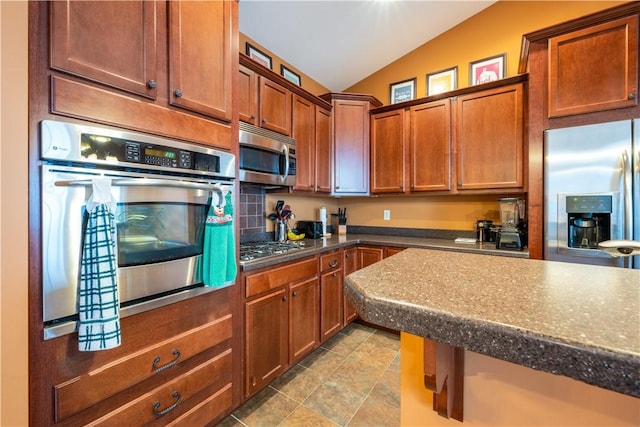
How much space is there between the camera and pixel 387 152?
2.84 meters

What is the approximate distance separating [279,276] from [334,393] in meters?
0.86

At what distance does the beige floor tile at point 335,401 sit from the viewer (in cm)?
160

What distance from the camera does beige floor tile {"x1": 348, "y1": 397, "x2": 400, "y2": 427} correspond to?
1.54 meters

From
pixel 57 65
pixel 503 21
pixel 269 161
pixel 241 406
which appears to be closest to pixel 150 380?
pixel 241 406

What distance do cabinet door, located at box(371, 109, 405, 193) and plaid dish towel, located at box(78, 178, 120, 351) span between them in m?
2.41

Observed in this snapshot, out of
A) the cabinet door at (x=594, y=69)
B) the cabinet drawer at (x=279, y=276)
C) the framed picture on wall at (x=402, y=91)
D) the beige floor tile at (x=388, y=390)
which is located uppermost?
the framed picture on wall at (x=402, y=91)

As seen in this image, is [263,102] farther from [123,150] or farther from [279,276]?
[279,276]

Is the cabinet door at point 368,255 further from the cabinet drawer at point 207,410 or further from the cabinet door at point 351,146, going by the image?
the cabinet drawer at point 207,410

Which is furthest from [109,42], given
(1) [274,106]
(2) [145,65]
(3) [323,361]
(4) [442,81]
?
(4) [442,81]

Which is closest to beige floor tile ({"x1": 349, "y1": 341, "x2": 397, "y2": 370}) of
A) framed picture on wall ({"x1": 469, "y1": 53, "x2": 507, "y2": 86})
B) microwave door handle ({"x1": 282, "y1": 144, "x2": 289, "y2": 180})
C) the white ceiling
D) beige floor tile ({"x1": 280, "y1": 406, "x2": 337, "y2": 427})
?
beige floor tile ({"x1": 280, "y1": 406, "x2": 337, "y2": 427})

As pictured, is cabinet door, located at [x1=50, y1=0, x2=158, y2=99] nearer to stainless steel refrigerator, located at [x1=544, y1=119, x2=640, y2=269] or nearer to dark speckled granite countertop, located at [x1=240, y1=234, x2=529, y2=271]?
dark speckled granite countertop, located at [x1=240, y1=234, x2=529, y2=271]

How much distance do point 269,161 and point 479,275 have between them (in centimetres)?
168

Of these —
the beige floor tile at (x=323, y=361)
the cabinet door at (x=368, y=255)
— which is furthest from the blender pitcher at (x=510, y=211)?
the beige floor tile at (x=323, y=361)

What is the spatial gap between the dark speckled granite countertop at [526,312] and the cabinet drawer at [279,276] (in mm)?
1137
